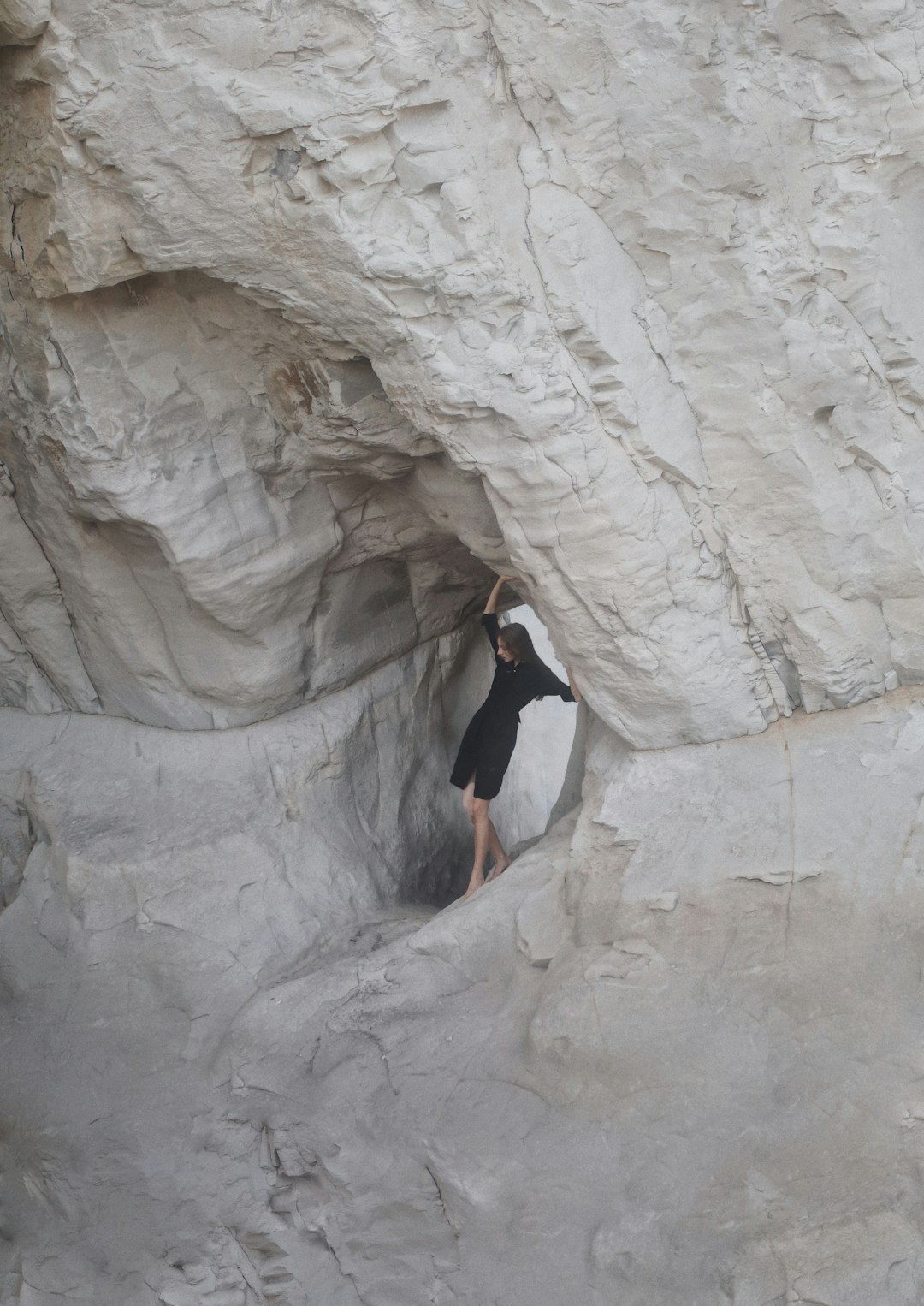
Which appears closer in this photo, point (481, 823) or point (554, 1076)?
point (554, 1076)

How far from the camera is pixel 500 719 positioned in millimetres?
4352

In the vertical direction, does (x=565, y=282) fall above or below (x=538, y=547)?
above

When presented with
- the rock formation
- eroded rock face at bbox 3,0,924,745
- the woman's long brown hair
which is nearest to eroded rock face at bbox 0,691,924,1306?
the rock formation

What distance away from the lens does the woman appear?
4.24 metres

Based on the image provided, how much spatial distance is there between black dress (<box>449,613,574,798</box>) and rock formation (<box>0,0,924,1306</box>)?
2.08 feet

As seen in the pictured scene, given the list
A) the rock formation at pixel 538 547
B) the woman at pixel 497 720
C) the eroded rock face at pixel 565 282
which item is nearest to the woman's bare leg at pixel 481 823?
the woman at pixel 497 720

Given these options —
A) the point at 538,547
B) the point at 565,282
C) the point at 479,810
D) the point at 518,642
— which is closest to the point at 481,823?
the point at 479,810

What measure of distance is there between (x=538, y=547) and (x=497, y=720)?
4.69 feet

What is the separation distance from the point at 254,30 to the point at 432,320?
0.78 m

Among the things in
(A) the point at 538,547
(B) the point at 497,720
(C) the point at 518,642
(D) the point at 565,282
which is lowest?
(B) the point at 497,720

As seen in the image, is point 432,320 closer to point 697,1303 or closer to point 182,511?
point 182,511

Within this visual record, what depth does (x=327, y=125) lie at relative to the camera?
103 inches

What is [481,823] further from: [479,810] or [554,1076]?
[554,1076]

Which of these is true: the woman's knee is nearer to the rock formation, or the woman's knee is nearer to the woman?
the woman
